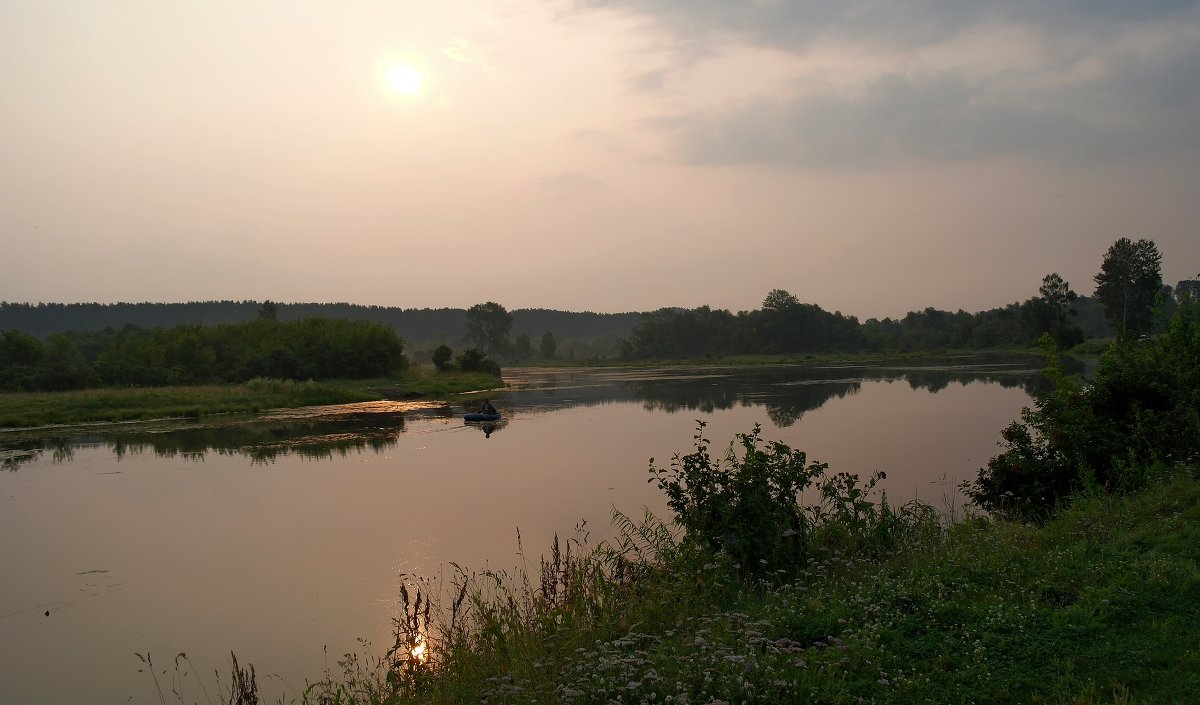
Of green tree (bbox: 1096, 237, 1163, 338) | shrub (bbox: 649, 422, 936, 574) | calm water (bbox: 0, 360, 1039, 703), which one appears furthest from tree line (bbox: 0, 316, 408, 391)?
green tree (bbox: 1096, 237, 1163, 338)

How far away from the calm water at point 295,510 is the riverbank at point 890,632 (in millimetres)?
2798

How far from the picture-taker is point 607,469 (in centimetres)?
2162

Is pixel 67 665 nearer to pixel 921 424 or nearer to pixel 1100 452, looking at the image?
pixel 1100 452

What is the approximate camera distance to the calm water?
401 inches

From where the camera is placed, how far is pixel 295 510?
17.8m

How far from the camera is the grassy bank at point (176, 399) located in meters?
40.0

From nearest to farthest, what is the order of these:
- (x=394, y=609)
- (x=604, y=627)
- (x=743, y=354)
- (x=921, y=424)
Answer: (x=604, y=627), (x=394, y=609), (x=921, y=424), (x=743, y=354)

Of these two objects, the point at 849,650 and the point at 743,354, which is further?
the point at 743,354

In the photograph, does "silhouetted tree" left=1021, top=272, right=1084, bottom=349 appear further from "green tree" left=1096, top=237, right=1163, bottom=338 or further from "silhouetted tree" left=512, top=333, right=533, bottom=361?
"silhouetted tree" left=512, top=333, right=533, bottom=361

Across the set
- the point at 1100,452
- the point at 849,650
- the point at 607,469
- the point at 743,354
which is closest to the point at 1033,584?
the point at 849,650

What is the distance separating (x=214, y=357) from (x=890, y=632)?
6639 cm

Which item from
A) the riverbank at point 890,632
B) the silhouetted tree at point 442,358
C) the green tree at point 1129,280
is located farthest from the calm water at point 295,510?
the green tree at point 1129,280

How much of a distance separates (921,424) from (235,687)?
84.7 ft

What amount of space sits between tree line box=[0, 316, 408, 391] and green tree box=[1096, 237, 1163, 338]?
70008 millimetres
